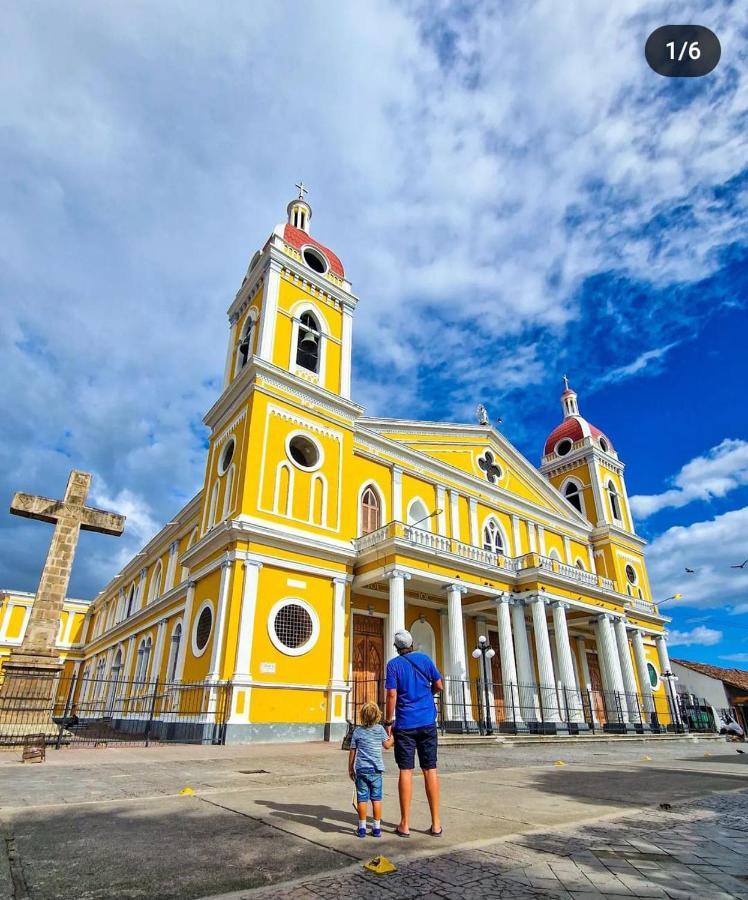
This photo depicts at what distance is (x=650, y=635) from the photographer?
3003cm

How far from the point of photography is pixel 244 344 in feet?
69.4

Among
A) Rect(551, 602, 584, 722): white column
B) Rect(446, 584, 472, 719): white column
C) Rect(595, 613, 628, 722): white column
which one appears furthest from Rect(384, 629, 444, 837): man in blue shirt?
Rect(595, 613, 628, 722): white column

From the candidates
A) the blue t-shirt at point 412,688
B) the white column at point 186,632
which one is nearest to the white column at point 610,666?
the white column at point 186,632

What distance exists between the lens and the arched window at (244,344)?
2083 centimetres

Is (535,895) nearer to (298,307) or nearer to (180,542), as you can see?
(298,307)

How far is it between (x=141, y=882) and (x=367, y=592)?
16.8 m

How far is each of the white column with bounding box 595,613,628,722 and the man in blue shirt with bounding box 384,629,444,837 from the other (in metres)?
21.0

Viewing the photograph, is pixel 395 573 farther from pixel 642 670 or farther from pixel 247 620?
pixel 642 670

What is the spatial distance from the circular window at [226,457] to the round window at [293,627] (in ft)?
18.3

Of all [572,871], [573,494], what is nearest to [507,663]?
[573,494]

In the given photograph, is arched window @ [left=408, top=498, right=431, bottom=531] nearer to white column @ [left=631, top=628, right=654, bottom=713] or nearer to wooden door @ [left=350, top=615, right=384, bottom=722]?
wooden door @ [left=350, top=615, right=384, bottom=722]

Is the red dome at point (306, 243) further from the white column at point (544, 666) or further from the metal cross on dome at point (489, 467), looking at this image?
the white column at point (544, 666)

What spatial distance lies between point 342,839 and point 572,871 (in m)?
1.57

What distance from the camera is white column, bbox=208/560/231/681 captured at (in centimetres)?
1472
